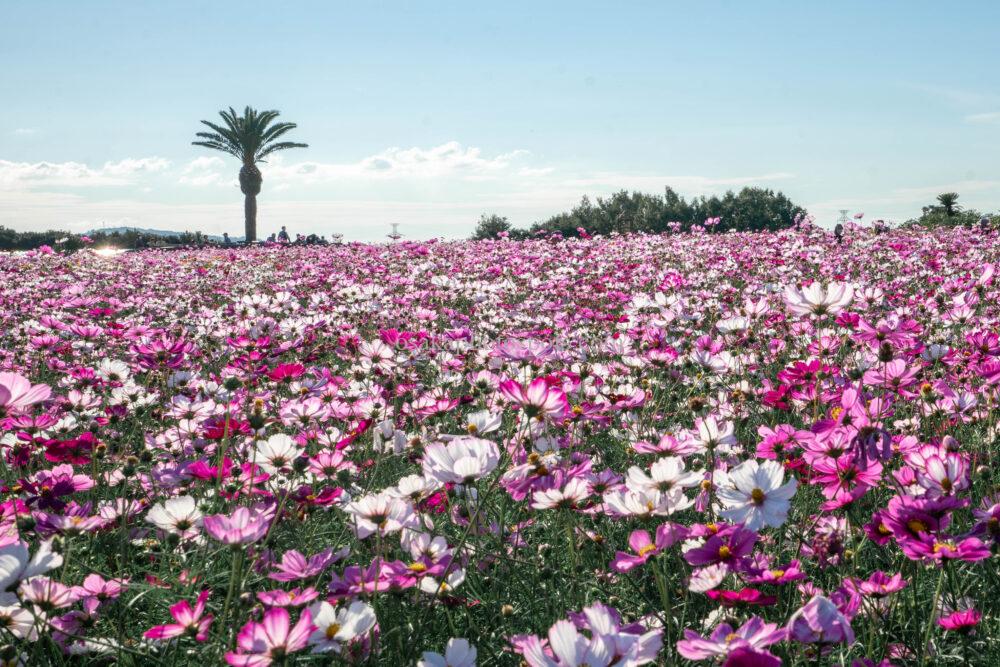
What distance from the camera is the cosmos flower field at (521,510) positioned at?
109cm

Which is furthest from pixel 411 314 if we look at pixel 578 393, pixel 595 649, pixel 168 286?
pixel 168 286

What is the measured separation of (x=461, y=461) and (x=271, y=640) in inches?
15.6

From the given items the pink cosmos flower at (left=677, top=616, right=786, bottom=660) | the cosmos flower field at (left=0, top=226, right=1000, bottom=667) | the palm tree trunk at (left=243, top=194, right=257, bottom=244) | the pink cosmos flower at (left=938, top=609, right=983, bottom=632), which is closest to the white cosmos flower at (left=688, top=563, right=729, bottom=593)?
the cosmos flower field at (left=0, top=226, right=1000, bottom=667)

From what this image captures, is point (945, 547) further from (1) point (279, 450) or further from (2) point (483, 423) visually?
(1) point (279, 450)

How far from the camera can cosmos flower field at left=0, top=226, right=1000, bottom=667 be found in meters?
1.09

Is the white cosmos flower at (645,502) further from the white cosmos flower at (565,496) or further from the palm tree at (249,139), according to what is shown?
the palm tree at (249,139)

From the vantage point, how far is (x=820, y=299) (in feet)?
5.22

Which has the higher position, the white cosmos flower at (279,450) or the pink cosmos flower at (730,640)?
the white cosmos flower at (279,450)

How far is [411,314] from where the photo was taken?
4.42 metres

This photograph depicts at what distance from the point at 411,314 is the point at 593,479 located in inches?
114

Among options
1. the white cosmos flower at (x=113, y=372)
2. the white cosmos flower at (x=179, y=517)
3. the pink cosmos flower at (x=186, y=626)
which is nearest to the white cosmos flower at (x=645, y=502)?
the pink cosmos flower at (x=186, y=626)

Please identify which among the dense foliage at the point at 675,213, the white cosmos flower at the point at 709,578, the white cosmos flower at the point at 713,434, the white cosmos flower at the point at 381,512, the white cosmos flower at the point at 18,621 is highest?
the dense foliage at the point at 675,213

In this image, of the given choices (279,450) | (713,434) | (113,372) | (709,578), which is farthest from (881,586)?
(113,372)

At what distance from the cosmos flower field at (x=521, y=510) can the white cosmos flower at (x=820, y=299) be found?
1 centimetres
